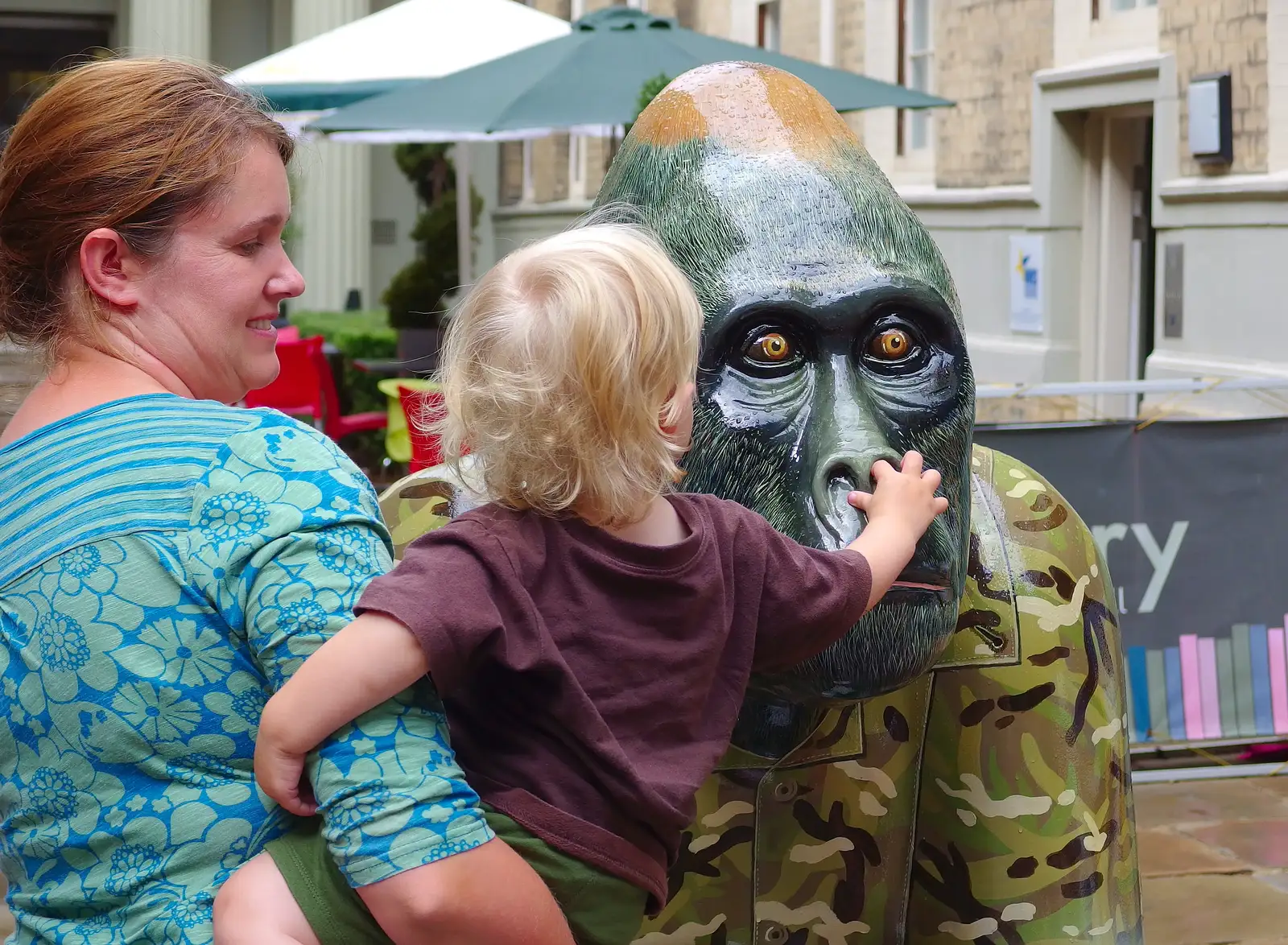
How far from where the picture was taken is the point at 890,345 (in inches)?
87.8

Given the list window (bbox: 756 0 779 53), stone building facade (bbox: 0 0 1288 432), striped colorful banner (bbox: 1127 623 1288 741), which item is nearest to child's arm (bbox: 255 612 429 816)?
striped colorful banner (bbox: 1127 623 1288 741)

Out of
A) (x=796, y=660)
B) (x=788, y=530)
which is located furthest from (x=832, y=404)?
(x=796, y=660)

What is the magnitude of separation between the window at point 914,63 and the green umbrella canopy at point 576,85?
4481mm

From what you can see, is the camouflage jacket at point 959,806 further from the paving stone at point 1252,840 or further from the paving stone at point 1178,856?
the paving stone at point 1252,840

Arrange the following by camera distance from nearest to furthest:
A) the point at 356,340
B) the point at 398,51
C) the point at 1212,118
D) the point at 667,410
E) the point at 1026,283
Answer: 1. the point at 667,410
2. the point at 1212,118
3. the point at 398,51
4. the point at 1026,283
5. the point at 356,340

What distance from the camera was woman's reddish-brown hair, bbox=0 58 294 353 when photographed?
1.60 metres

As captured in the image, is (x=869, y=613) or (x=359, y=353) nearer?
(x=869, y=613)

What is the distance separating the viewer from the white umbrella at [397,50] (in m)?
10.7

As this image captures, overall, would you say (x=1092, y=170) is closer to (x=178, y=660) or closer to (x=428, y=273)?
(x=428, y=273)

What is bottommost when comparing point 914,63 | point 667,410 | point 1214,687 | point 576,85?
point 1214,687

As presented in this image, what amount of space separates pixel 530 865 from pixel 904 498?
0.66m

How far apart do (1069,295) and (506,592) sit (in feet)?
34.5

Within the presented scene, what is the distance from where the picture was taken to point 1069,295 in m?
11.6

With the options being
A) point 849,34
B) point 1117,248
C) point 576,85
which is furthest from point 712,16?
point 576,85
